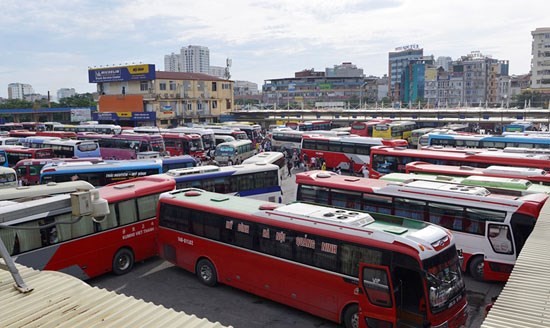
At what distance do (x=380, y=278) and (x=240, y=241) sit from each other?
12.4 feet

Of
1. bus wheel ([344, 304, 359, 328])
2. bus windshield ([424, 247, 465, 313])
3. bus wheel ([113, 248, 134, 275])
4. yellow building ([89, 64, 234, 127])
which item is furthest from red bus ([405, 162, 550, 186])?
yellow building ([89, 64, 234, 127])

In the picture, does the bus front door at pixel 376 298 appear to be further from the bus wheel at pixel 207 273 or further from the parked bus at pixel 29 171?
the parked bus at pixel 29 171

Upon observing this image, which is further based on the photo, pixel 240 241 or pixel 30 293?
pixel 240 241

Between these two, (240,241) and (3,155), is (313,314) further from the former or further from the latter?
(3,155)

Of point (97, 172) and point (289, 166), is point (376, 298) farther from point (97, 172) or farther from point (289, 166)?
point (289, 166)

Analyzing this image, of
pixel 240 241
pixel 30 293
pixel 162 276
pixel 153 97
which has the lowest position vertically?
pixel 162 276

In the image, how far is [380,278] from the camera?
319 inches

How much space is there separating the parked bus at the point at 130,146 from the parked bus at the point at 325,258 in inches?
785

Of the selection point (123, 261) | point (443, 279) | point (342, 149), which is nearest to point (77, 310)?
point (443, 279)

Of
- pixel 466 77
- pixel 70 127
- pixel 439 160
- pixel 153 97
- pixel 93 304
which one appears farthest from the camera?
pixel 466 77

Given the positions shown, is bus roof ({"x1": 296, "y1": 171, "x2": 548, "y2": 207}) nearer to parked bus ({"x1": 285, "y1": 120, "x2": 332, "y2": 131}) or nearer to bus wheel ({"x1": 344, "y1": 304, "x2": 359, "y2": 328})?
bus wheel ({"x1": 344, "y1": 304, "x2": 359, "y2": 328})

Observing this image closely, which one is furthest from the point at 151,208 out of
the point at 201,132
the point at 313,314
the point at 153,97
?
the point at 153,97

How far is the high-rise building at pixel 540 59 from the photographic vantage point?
282 feet

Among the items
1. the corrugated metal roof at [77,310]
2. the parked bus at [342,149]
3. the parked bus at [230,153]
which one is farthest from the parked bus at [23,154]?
the corrugated metal roof at [77,310]
